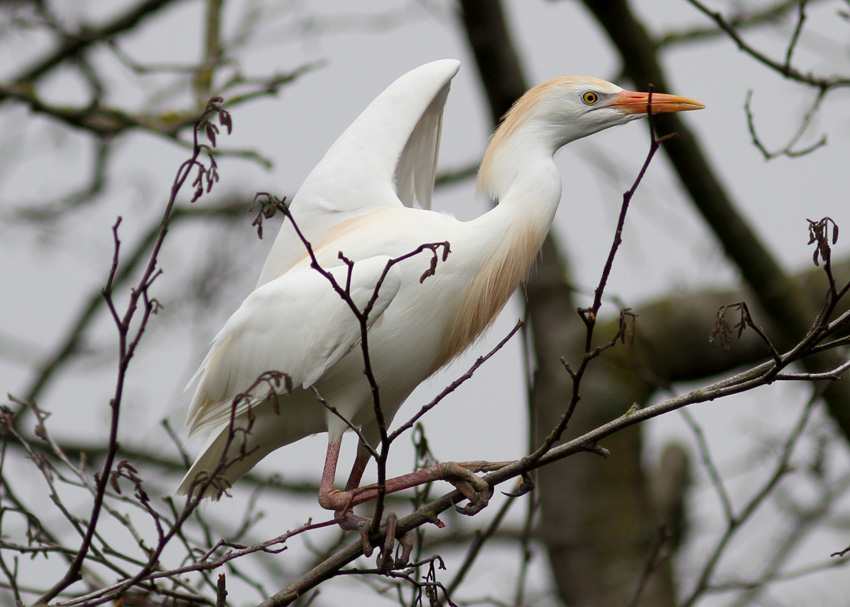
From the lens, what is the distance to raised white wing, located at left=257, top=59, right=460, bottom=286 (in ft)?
13.1

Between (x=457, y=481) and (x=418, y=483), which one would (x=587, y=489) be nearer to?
(x=418, y=483)


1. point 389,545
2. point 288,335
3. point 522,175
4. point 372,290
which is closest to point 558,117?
point 522,175

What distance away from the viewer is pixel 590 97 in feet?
12.4

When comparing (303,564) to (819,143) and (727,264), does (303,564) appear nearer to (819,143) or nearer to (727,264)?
(727,264)

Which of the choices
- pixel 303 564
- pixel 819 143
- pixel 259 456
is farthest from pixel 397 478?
pixel 303 564

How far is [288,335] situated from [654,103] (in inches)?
62.6

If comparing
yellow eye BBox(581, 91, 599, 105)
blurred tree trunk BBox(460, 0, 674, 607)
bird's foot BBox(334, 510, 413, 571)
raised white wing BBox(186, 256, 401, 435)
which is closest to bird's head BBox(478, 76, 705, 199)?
yellow eye BBox(581, 91, 599, 105)

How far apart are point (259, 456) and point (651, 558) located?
151cm

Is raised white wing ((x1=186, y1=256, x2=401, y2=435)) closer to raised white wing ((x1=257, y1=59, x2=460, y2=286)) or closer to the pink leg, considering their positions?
the pink leg

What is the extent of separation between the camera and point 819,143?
13.6ft

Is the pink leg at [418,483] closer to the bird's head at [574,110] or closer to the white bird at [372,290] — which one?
the white bird at [372,290]

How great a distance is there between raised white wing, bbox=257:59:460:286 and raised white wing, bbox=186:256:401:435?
1.46 feet

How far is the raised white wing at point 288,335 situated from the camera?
126 inches

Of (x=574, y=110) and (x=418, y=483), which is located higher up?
(x=574, y=110)
